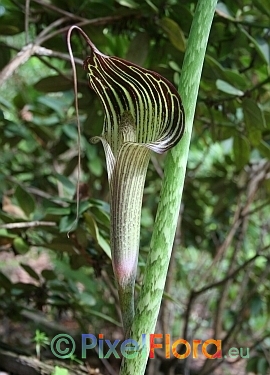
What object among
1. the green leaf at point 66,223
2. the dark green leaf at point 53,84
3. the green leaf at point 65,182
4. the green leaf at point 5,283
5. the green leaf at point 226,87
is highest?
the dark green leaf at point 53,84

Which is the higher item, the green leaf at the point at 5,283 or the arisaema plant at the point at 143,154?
the arisaema plant at the point at 143,154

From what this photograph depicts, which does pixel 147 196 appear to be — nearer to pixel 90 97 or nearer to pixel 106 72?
pixel 90 97

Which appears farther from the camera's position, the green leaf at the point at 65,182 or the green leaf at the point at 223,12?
the green leaf at the point at 65,182

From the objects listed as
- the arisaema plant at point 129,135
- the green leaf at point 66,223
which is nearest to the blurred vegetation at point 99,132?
the green leaf at point 66,223

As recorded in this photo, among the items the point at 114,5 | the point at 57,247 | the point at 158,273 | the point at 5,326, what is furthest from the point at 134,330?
the point at 5,326

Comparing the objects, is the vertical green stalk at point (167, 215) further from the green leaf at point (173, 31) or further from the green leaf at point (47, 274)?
the green leaf at point (47, 274)

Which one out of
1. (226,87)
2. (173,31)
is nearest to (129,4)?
(173,31)

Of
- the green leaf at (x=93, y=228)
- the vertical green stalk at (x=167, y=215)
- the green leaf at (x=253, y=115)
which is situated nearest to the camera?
the vertical green stalk at (x=167, y=215)
